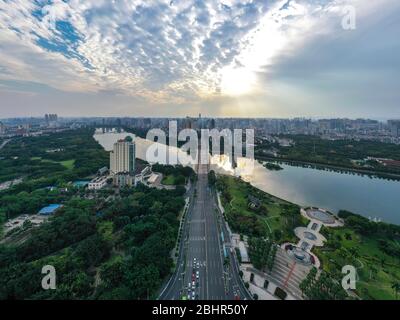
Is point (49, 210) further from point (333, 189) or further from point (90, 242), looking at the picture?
point (333, 189)

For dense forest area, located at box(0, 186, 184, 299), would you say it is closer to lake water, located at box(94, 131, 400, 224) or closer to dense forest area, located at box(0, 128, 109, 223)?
dense forest area, located at box(0, 128, 109, 223)

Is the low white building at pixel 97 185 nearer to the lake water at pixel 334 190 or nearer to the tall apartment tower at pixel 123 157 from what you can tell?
the tall apartment tower at pixel 123 157

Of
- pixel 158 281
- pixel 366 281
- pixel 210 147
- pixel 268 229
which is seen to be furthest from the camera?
pixel 210 147

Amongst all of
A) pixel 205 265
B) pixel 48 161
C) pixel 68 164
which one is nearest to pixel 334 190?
pixel 205 265

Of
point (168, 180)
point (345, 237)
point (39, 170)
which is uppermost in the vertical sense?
point (39, 170)
